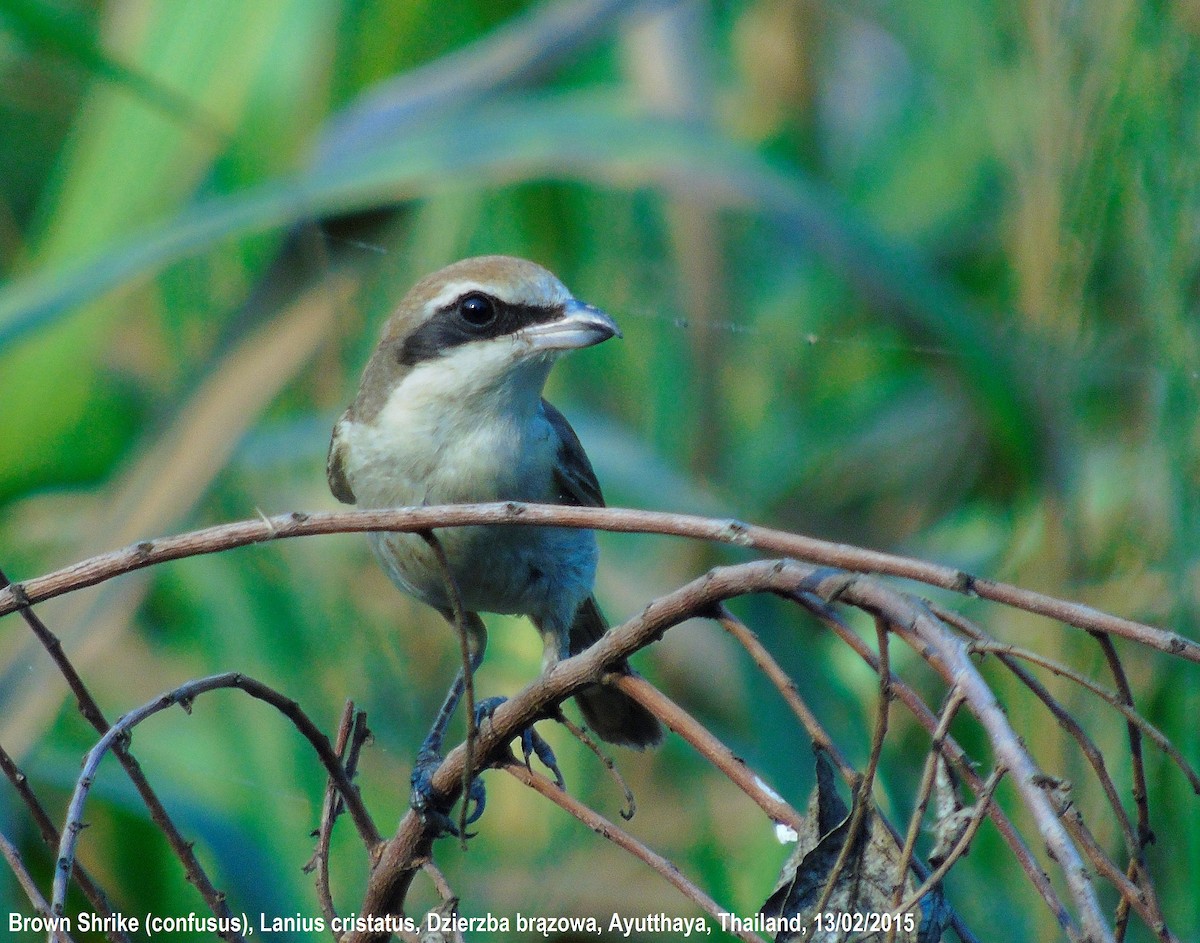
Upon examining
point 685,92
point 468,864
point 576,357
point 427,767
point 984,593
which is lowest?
point 468,864

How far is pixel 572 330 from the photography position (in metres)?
2.17

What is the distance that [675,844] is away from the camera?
3967 millimetres

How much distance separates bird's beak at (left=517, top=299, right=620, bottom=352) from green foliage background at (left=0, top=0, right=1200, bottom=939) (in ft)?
3.04

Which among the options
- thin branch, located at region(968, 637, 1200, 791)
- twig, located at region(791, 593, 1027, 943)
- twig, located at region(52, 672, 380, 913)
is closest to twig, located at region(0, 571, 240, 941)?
twig, located at region(52, 672, 380, 913)

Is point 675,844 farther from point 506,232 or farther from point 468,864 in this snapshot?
point 506,232

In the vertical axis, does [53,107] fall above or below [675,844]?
above

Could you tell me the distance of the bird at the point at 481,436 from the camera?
2.22 meters

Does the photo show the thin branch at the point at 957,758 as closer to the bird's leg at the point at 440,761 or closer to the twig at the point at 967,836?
the twig at the point at 967,836

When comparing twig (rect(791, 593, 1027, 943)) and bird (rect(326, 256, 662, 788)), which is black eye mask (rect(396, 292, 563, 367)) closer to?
bird (rect(326, 256, 662, 788))

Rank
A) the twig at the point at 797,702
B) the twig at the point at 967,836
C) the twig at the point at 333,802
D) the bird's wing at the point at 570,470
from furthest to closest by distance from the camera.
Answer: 1. the bird's wing at the point at 570,470
2. the twig at the point at 333,802
3. the twig at the point at 797,702
4. the twig at the point at 967,836

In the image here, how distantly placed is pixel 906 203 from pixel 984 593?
462 centimetres

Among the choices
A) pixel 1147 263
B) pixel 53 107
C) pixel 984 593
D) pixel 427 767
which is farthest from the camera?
pixel 53 107

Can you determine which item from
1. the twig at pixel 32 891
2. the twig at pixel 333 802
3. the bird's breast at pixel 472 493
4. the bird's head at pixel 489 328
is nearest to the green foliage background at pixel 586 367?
the bird's breast at pixel 472 493

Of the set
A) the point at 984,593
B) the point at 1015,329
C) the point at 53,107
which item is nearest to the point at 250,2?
the point at 53,107
